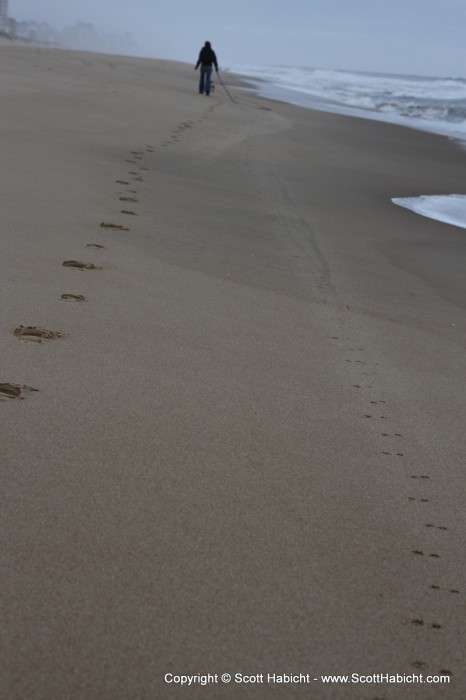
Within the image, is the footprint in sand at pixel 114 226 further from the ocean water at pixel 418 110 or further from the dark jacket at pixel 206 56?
the dark jacket at pixel 206 56

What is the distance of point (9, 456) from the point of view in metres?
2.16

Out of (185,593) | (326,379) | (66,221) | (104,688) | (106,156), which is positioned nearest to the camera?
(104,688)

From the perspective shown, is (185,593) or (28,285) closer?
(185,593)

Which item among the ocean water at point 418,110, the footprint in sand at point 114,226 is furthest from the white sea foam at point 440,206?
the footprint in sand at point 114,226

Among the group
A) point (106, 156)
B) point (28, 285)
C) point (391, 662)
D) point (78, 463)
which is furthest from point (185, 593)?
point (106, 156)

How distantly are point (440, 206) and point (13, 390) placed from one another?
616 centimetres

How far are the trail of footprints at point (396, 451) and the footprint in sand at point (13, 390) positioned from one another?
3.51ft

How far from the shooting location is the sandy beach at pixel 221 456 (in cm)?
162

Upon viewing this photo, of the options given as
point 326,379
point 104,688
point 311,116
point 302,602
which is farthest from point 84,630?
point 311,116

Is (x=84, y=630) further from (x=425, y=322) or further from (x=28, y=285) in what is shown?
(x=425, y=322)

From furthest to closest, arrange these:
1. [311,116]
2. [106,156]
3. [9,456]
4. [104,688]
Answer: [311,116]
[106,156]
[9,456]
[104,688]

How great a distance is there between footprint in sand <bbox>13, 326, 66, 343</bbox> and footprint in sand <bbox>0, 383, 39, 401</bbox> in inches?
17.1

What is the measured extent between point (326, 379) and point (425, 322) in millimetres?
1209

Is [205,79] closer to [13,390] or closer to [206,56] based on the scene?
[206,56]
